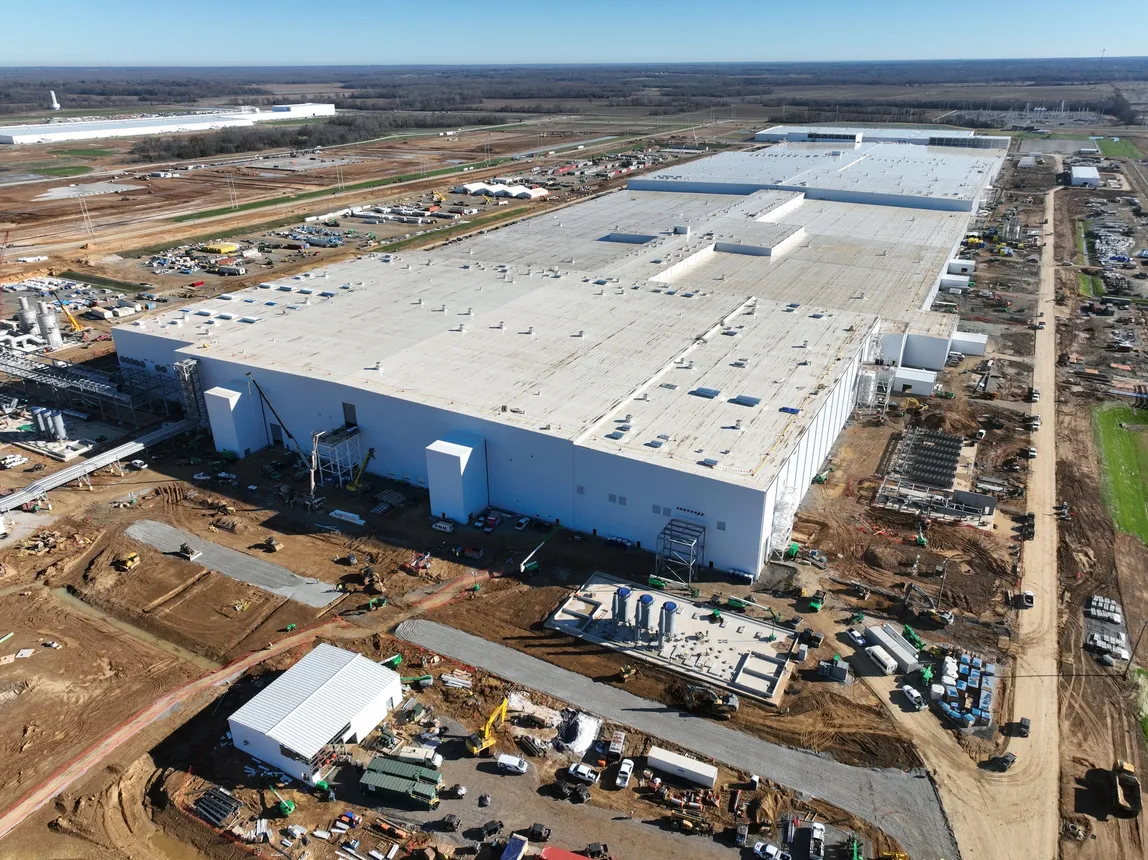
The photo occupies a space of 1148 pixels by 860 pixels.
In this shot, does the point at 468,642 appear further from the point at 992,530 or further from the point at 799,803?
the point at 992,530

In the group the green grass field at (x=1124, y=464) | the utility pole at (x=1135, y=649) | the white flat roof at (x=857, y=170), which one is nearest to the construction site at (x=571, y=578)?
the utility pole at (x=1135, y=649)

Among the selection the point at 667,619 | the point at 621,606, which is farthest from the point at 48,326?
the point at 667,619

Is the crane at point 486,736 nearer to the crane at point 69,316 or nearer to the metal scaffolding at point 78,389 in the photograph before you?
the metal scaffolding at point 78,389

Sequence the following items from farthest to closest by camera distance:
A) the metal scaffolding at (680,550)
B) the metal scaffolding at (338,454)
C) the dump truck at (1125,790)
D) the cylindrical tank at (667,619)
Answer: the metal scaffolding at (338,454), the metal scaffolding at (680,550), the cylindrical tank at (667,619), the dump truck at (1125,790)

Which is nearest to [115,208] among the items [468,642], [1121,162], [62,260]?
[62,260]

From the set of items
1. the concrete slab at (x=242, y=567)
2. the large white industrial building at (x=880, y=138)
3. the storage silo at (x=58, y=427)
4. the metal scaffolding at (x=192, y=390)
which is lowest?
the concrete slab at (x=242, y=567)

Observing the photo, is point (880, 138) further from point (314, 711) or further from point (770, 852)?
point (314, 711)

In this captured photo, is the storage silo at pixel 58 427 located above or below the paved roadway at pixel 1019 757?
above
